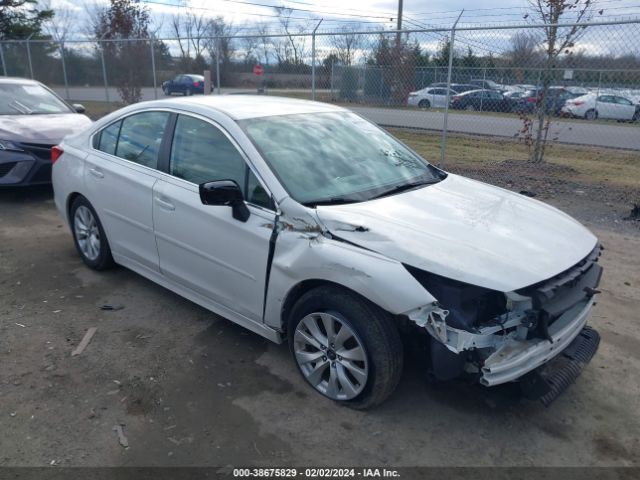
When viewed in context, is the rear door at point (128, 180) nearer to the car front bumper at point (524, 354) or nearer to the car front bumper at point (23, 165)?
the car front bumper at point (524, 354)

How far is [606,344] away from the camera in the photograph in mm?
3834

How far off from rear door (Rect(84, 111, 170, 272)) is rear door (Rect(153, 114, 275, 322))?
0.17 m

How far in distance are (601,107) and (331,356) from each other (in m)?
8.76

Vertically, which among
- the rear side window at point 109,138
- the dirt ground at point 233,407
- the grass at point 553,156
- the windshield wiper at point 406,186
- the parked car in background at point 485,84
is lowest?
the dirt ground at point 233,407

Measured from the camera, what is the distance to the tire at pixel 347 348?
2799mm

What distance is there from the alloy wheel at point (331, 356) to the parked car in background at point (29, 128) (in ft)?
18.6

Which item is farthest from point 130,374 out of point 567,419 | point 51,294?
point 567,419

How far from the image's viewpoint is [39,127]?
7430 millimetres

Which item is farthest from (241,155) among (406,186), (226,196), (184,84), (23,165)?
(184,84)

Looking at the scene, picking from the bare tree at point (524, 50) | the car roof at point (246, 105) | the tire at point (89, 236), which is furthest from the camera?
the bare tree at point (524, 50)

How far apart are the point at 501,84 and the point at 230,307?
7.74 meters

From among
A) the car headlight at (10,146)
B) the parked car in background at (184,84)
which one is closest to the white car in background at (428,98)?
the car headlight at (10,146)

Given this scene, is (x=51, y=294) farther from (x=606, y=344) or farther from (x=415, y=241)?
(x=606, y=344)

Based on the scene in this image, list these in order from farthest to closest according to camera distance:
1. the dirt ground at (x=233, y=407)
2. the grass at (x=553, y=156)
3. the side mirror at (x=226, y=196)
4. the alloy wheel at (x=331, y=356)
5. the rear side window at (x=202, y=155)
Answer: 1. the grass at (x=553, y=156)
2. the rear side window at (x=202, y=155)
3. the side mirror at (x=226, y=196)
4. the alloy wheel at (x=331, y=356)
5. the dirt ground at (x=233, y=407)
